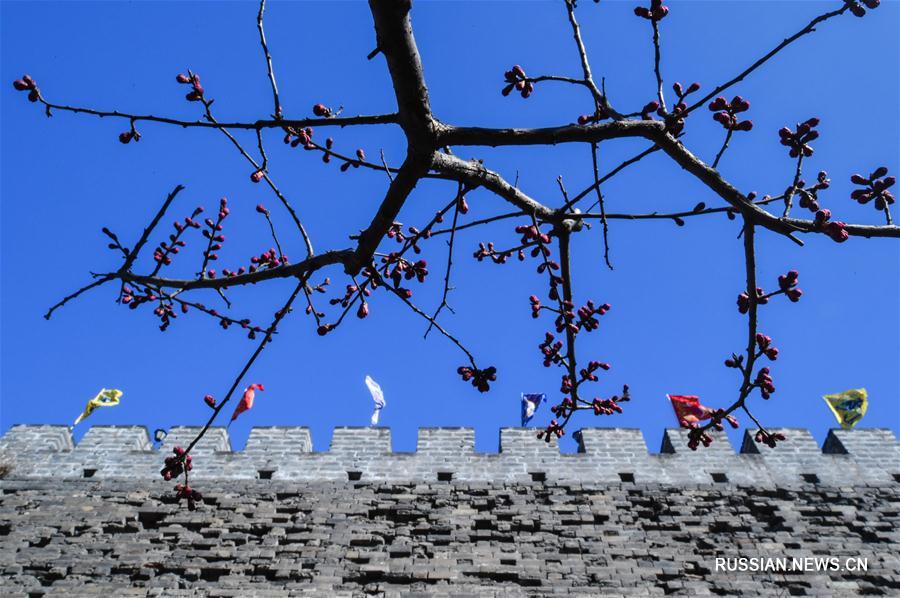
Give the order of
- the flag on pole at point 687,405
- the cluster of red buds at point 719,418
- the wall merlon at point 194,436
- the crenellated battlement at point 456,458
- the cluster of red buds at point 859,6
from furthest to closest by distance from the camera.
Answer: the flag on pole at point 687,405 → the wall merlon at point 194,436 → the crenellated battlement at point 456,458 → the cluster of red buds at point 719,418 → the cluster of red buds at point 859,6

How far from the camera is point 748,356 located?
8.81 feet

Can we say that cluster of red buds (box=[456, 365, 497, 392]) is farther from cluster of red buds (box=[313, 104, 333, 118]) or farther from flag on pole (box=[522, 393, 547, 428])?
flag on pole (box=[522, 393, 547, 428])

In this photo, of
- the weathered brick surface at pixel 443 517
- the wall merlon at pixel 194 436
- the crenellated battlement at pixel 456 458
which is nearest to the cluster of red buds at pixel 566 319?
the weathered brick surface at pixel 443 517

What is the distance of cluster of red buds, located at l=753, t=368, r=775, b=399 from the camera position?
2.77 metres

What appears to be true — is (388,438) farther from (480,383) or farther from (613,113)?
(613,113)

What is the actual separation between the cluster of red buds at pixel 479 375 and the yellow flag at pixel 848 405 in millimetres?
8145

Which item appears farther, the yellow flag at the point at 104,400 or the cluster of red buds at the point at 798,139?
the yellow flag at the point at 104,400

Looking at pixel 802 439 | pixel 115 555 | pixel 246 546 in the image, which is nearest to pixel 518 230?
pixel 246 546

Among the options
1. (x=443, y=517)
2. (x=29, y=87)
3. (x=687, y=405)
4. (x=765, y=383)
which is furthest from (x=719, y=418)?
(x=687, y=405)

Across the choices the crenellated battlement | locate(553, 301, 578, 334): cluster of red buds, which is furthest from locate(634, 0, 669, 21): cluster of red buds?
the crenellated battlement

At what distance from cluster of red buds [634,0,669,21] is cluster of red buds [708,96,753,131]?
0.37m

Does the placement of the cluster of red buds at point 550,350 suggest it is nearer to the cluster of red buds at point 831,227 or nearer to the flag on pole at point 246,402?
the cluster of red buds at point 831,227

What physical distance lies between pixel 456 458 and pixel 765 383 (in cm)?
556

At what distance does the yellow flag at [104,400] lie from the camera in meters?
9.96
